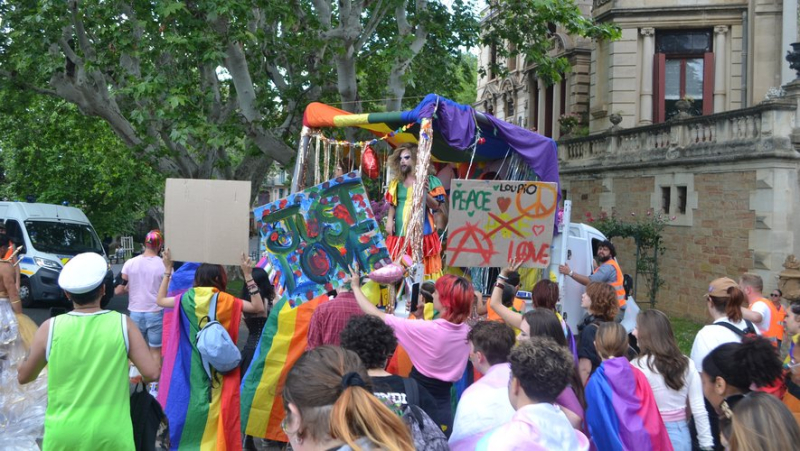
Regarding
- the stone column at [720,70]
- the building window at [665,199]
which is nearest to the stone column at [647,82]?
the stone column at [720,70]

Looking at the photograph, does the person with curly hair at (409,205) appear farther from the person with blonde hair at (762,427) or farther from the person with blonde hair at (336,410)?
the person with blonde hair at (762,427)

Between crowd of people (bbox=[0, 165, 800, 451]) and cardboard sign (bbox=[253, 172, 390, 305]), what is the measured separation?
288 millimetres

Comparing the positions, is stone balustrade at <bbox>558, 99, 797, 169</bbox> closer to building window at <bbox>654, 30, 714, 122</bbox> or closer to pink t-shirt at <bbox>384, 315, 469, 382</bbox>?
building window at <bbox>654, 30, 714, 122</bbox>

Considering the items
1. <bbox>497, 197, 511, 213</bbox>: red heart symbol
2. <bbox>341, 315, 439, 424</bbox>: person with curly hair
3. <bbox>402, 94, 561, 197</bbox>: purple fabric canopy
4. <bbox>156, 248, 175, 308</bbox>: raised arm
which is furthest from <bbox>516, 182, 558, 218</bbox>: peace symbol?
<bbox>341, 315, 439, 424</bbox>: person with curly hair

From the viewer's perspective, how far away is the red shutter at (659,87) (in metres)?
22.7

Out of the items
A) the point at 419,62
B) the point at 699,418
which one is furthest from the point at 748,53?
the point at 699,418

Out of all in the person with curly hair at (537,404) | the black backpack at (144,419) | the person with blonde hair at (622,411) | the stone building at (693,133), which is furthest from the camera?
the stone building at (693,133)

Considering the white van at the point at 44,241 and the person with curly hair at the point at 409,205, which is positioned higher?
the person with curly hair at the point at 409,205

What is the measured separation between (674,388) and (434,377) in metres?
1.42

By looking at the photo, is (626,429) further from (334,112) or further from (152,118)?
(152,118)

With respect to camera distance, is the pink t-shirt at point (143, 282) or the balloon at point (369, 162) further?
the balloon at point (369, 162)

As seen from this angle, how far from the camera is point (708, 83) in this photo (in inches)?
883

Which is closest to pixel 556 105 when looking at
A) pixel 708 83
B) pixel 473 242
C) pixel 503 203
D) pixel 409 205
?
pixel 708 83

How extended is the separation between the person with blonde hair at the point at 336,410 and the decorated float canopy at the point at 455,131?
470 centimetres
